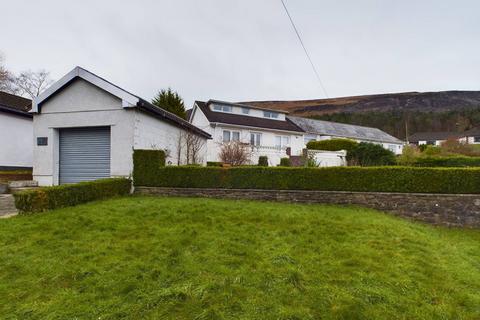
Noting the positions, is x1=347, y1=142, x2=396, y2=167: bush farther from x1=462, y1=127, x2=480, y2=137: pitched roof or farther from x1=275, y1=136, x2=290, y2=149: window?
x1=462, y1=127, x2=480, y2=137: pitched roof

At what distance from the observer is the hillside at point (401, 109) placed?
7044 centimetres

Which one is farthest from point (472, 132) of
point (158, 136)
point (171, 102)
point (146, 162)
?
point (146, 162)

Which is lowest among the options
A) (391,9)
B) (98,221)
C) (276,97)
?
(98,221)

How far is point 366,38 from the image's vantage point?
601 inches

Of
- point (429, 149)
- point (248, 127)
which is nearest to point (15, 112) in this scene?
point (248, 127)

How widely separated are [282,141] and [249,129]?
466cm

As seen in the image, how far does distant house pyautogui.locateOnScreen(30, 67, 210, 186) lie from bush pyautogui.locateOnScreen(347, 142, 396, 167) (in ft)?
46.3

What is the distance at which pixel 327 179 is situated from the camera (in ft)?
30.5

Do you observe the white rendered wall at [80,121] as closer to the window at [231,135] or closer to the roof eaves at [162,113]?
the roof eaves at [162,113]

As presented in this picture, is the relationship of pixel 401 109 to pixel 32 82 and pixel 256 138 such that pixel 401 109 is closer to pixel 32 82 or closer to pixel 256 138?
pixel 256 138

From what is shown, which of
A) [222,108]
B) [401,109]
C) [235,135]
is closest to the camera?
[235,135]

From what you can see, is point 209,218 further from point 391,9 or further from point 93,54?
point 93,54

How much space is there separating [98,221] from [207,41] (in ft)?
52.6

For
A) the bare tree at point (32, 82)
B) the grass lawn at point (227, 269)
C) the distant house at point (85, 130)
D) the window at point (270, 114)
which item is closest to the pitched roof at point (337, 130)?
the window at point (270, 114)
